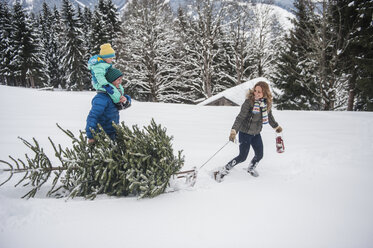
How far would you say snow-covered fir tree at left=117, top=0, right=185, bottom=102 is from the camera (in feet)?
59.1

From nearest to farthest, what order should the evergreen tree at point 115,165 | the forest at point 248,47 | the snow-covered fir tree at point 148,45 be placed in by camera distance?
the evergreen tree at point 115,165, the forest at point 248,47, the snow-covered fir tree at point 148,45

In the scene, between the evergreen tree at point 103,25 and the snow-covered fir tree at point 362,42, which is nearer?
the snow-covered fir tree at point 362,42

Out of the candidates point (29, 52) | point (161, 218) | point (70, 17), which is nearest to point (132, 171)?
point (161, 218)

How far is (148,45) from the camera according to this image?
1841 centimetres

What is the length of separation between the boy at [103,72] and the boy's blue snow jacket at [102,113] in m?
0.10

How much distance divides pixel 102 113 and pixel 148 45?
16.9 m

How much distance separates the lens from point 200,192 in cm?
307

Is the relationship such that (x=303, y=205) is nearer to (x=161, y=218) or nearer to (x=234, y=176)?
(x=234, y=176)

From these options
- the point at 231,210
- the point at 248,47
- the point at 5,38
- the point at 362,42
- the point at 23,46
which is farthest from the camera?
the point at 5,38

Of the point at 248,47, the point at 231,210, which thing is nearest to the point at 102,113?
the point at 231,210

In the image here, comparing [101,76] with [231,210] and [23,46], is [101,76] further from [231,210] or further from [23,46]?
[23,46]

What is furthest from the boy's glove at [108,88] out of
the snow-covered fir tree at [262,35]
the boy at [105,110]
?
the snow-covered fir tree at [262,35]

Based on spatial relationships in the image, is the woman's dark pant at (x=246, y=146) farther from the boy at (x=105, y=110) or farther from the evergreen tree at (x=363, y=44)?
the evergreen tree at (x=363, y=44)

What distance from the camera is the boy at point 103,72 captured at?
120 inches
